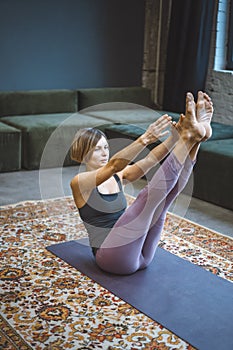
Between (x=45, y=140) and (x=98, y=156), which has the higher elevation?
(x=98, y=156)

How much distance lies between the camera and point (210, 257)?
3.12m

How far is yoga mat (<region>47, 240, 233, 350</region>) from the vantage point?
229 cm

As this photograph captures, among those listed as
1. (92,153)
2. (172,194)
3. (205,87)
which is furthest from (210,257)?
(205,87)

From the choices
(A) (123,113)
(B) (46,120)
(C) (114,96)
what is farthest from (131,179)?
(C) (114,96)

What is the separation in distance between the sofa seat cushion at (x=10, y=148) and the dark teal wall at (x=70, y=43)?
99 cm

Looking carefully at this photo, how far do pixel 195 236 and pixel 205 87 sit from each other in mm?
2778

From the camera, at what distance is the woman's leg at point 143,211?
2508mm

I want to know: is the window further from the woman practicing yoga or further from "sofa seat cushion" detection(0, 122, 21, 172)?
the woman practicing yoga

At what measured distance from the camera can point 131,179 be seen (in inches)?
114

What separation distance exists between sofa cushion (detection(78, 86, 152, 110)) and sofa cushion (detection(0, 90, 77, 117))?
107mm

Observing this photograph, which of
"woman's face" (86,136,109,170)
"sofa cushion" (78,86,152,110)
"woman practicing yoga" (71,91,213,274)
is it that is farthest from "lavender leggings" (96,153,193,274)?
"sofa cushion" (78,86,152,110)

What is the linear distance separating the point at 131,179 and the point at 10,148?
7.06 ft

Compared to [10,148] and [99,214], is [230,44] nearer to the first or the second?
[10,148]

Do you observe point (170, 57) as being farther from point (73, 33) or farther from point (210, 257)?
point (210, 257)
